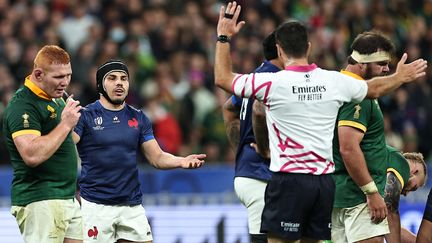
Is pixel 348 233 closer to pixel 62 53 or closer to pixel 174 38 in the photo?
pixel 62 53

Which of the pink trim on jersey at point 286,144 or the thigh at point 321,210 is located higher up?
Answer: the pink trim on jersey at point 286,144

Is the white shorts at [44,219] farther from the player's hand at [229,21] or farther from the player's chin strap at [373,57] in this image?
the player's chin strap at [373,57]

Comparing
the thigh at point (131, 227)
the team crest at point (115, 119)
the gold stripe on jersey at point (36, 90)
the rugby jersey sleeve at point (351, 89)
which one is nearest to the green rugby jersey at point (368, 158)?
the rugby jersey sleeve at point (351, 89)

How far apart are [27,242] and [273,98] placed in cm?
253

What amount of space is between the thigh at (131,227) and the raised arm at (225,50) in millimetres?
2150

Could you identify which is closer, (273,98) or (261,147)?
(273,98)

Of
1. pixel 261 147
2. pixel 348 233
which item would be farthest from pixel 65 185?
pixel 348 233

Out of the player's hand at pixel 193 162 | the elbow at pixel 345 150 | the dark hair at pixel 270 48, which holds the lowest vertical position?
the player's hand at pixel 193 162

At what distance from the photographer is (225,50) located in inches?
337

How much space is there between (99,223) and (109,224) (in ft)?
0.30

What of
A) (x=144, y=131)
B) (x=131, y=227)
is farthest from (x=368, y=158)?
(x=131, y=227)

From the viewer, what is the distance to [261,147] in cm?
932

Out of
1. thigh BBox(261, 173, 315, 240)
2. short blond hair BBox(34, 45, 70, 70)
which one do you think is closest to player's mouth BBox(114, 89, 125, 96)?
short blond hair BBox(34, 45, 70, 70)

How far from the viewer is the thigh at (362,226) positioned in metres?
9.73
